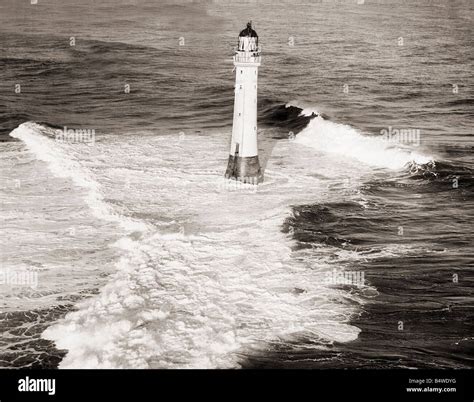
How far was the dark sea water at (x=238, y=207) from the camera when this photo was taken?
1616 cm

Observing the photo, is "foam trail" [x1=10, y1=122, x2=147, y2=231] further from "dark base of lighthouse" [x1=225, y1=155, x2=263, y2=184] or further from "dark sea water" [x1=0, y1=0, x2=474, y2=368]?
"dark base of lighthouse" [x1=225, y1=155, x2=263, y2=184]

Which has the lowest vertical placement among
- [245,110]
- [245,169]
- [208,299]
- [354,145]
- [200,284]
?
[208,299]

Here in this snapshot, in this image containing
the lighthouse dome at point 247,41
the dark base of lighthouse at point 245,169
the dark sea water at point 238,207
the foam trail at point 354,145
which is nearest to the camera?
the dark sea water at point 238,207

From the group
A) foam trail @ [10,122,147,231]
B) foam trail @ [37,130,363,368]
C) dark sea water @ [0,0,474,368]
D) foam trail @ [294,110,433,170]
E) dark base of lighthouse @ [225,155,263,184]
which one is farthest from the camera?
foam trail @ [294,110,433,170]

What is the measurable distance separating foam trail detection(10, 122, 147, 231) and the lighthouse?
5631 mm

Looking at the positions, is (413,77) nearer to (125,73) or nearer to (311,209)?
(125,73)

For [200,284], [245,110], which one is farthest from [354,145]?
[200,284]

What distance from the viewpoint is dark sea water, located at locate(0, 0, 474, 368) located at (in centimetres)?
1616

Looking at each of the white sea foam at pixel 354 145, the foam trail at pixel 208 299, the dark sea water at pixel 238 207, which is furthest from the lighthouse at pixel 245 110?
the white sea foam at pixel 354 145

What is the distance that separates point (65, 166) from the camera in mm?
30344

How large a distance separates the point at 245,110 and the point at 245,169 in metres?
2.67

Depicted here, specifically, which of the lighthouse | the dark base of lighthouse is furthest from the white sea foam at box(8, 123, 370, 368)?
the lighthouse

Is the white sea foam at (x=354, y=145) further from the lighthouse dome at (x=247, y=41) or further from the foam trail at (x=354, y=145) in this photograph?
the lighthouse dome at (x=247, y=41)

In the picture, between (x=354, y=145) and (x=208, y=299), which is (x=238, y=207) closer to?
(x=208, y=299)
